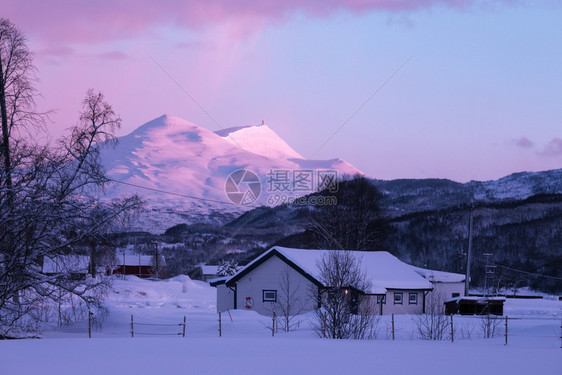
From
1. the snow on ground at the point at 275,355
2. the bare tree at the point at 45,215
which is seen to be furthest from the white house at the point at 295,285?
the bare tree at the point at 45,215

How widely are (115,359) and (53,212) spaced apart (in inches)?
262

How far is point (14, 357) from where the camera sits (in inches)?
894

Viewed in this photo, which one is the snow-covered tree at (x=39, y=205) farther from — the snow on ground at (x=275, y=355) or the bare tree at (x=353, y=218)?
the bare tree at (x=353, y=218)

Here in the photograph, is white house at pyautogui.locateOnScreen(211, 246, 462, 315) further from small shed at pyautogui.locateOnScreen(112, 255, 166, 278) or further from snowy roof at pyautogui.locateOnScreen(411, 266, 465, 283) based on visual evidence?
small shed at pyautogui.locateOnScreen(112, 255, 166, 278)

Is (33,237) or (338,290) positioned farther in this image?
(338,290)

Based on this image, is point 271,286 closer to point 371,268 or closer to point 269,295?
point 269,295

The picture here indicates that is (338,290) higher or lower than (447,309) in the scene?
higher

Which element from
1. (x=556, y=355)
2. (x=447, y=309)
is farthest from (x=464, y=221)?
(x=556, y=355)

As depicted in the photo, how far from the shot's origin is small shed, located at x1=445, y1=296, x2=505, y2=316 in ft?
181

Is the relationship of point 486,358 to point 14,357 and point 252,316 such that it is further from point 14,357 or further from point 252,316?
point 252,316

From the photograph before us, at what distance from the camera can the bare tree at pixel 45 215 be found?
83.9 feet

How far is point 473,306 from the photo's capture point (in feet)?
182

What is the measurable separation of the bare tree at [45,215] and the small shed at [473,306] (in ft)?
114

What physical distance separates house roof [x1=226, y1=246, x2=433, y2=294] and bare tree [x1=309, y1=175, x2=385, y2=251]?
6315 mm
